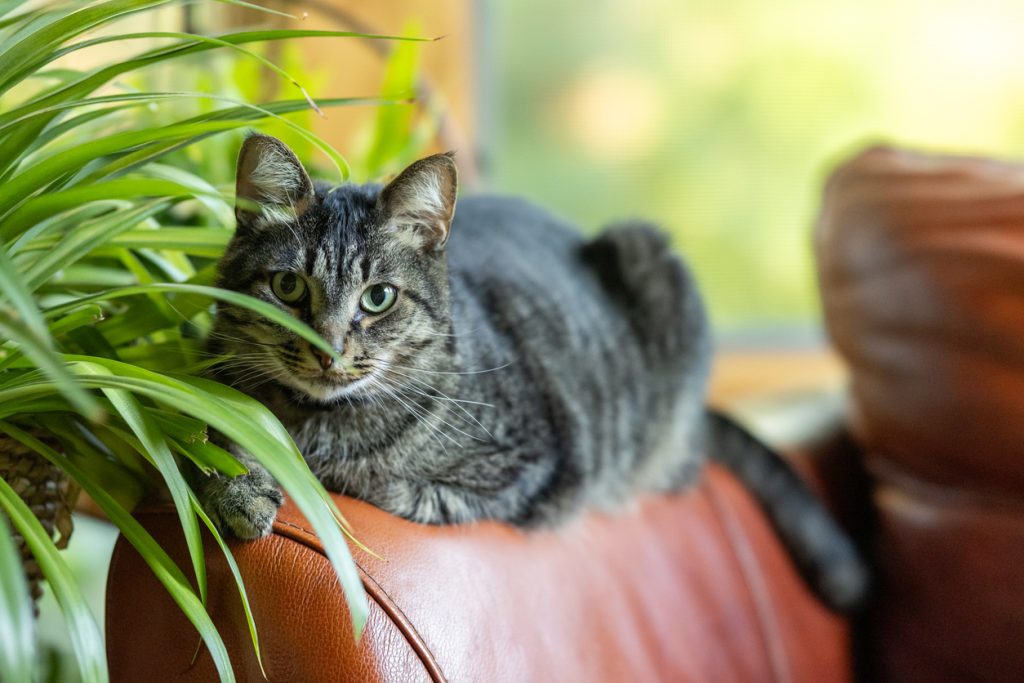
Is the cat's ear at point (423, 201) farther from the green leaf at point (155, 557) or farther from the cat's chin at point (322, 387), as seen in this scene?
the green leaf at point (155, 557)

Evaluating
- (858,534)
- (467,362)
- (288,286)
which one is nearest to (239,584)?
(288,286)

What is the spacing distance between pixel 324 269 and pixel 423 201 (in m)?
0.13

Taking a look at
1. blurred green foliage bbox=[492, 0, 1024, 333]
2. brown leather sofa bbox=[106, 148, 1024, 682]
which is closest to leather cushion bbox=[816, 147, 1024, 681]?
brown leather sofa bbox=[106, 148, 1024, 682]

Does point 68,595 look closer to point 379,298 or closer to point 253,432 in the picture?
point 253,432

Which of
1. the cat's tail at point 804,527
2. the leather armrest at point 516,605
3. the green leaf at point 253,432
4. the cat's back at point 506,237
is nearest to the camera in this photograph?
the green leaf at point 253,432

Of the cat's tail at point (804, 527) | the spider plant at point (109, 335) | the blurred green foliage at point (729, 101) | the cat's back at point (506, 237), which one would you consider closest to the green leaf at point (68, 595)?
the spider plant at point (109, 335)

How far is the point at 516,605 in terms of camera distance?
0.92 metres

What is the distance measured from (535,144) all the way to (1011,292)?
1.40 m

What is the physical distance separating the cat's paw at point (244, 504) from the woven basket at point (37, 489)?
0.15 m

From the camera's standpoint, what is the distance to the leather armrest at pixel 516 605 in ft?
2.43

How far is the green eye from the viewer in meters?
0.92

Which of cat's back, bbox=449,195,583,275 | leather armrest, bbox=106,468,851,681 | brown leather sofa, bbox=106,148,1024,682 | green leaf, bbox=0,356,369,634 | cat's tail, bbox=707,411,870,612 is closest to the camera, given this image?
green leaf, bbox=0,356,369,634

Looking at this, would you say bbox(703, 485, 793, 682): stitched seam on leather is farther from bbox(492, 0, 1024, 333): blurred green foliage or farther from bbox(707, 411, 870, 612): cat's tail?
bbox(492, 0, 1024, 333): blurred green foliage

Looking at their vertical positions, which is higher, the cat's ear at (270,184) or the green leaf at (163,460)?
the cat's ear at (270,184)
